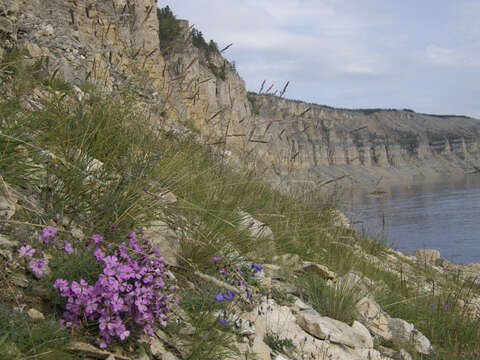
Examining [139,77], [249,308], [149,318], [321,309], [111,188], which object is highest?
[139,77]

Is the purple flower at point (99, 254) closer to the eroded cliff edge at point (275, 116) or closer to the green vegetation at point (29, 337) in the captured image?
the green vegetation at point (29, 337)

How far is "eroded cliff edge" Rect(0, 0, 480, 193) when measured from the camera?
4.42m

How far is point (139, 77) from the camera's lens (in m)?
3.26

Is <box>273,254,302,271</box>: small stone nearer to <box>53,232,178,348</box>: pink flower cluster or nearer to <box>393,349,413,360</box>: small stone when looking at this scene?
<box>393,349,413,360</box>: small stone

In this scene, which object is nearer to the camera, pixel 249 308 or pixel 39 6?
pixel 249 308

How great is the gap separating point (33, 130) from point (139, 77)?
1.15 metres

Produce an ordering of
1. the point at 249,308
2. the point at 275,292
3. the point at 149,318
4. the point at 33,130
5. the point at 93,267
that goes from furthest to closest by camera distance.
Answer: the point at 275,292 → the point at 33,130 → the point at 249,308 → the point at 93,267 → the point at 149,318

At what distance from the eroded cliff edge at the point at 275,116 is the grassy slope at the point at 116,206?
2.27ft

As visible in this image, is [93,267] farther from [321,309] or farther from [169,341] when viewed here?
[321,309]

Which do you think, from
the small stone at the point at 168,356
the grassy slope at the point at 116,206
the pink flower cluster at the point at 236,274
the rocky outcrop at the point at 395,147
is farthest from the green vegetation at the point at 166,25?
the rocky outcrop at the point at 395,147

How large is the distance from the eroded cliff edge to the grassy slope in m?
0.69

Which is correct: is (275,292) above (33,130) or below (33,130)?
below

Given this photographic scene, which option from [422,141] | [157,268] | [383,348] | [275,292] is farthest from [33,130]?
[422,141]

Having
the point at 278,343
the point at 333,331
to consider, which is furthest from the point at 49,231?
the point at 333,331
